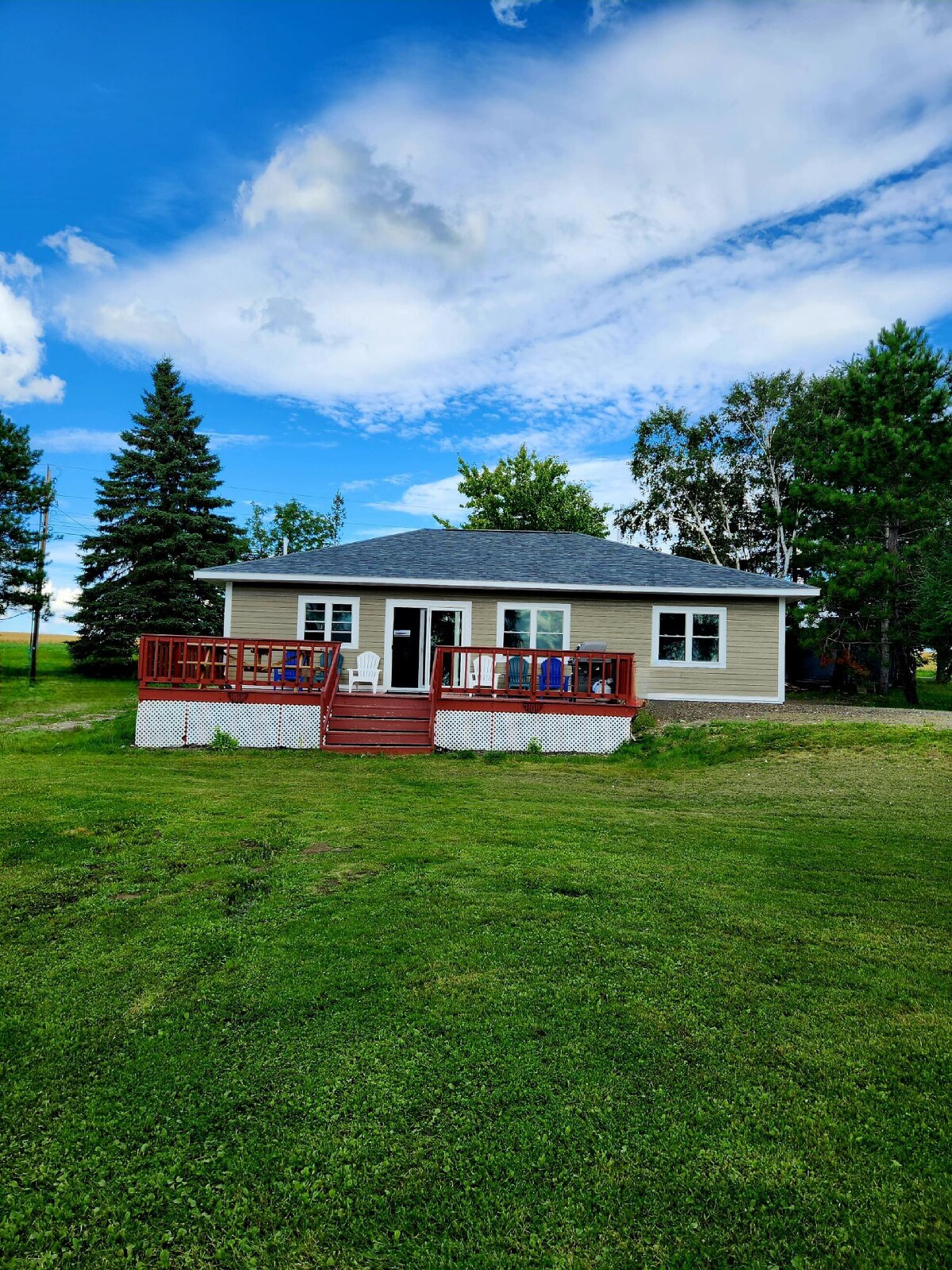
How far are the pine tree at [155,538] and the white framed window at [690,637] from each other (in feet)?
58.1

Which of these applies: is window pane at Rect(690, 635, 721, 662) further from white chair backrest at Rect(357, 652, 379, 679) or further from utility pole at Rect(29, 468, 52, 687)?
utility pole at Rect(29, 468, 52, 687)

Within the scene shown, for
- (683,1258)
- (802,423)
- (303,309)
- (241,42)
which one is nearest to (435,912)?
(683,1258)

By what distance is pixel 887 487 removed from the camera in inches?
910

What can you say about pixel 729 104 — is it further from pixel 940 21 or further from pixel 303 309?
pixel 303 309

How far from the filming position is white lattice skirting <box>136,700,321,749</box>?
1159 cm

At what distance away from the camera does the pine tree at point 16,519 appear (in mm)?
24531

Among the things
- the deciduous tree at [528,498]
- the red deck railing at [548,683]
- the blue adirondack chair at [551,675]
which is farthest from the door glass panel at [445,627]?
the deciduous tree at [528,498]

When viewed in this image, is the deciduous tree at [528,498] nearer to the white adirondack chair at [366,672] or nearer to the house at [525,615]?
the house at [525,615]

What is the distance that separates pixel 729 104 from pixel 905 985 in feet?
49.8

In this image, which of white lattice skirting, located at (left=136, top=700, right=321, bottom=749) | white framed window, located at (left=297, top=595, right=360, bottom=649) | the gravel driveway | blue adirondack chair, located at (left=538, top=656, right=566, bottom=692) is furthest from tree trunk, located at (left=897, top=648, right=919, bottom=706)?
white lattice skirting, located at (left=136, top=700, right=321, bottom=749)

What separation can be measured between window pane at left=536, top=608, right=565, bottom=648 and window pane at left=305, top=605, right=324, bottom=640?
196 inches

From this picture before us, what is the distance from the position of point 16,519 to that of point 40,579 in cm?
229

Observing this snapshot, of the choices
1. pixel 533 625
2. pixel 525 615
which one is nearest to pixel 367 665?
pixel 525 615

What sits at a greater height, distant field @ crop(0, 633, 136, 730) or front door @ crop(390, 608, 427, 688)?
front door @ crop(390, 608, 427, 688)
